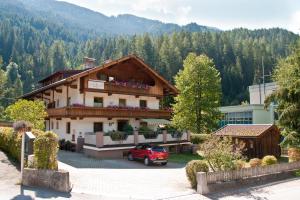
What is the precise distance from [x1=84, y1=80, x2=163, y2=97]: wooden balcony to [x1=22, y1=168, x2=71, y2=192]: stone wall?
1755cm

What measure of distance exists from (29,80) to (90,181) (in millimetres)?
120024

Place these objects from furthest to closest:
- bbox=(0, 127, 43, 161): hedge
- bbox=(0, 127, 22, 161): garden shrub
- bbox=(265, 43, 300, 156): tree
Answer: bbox=(265, 43, 300, 156): tree, bbox=(0, 127, 22, 161): garden shrub, bbox=(0, 127, 43, 161): hedge

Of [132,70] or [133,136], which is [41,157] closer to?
[133,136]

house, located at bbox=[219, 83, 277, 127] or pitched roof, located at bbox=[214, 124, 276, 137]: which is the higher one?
house, located at bbox=[219, 83, 277, 127]

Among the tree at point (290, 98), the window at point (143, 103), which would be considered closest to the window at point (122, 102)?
the window at point (143, 103)

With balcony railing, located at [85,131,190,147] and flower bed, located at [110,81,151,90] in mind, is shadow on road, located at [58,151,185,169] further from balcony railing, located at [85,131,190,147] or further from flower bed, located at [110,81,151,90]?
flower bed, located at [110,81,151,90]

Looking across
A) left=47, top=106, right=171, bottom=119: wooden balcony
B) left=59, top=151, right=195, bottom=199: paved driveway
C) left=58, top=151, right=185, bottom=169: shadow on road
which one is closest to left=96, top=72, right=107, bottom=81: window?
left=47, top=106, right=171, bottom=119: wooden balcony

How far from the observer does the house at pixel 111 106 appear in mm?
32656

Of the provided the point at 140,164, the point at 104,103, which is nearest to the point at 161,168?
the point at 140,164

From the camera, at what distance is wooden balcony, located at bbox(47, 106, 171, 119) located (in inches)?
1283

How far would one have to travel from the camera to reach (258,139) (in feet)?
114

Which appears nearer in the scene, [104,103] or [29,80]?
[104,103]

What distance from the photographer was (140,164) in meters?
28.7

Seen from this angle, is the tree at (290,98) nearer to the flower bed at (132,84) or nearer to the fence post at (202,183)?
the fence post at (202,183)
